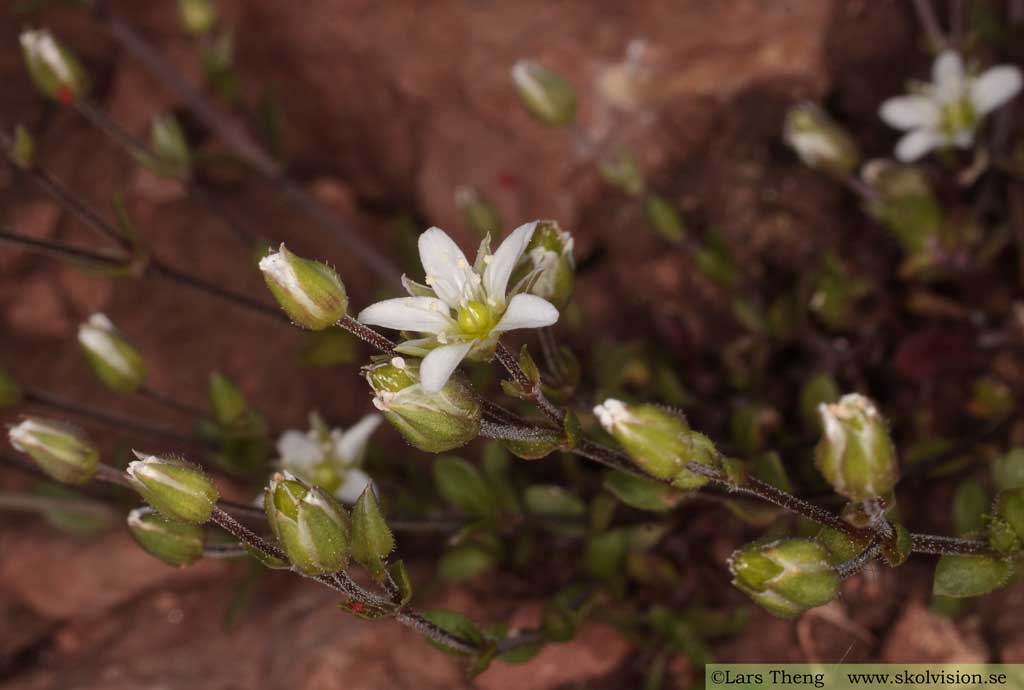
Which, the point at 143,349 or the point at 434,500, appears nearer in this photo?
the point at 434,500

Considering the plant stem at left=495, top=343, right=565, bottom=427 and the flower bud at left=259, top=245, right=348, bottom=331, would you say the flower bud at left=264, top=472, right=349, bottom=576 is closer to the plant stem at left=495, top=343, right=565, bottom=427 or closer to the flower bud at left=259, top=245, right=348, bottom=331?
the flower bud at left=259, top=245, right=348, bottom=331

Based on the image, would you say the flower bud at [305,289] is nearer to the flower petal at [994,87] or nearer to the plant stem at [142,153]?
the plant stem at [142,153]

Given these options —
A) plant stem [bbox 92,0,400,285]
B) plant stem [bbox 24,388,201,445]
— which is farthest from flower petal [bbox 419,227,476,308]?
plant stem [bbox 92,0,400,285]

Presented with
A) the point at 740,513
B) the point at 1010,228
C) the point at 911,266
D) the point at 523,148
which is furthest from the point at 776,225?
the point at 740,513

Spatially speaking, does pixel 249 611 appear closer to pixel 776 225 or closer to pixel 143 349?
pixel 143 349

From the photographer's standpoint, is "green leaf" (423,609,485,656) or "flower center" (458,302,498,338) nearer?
"flower center" (458,302,498,338)

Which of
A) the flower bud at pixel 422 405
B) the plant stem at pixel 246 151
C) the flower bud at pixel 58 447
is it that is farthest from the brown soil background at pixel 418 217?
the flower bud at pixel 422 405
